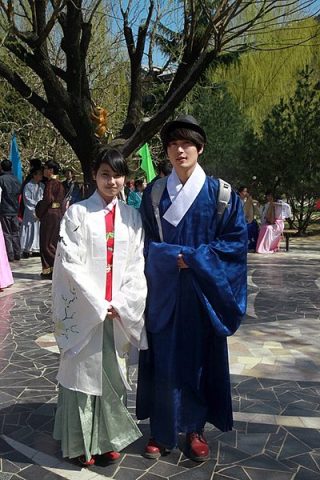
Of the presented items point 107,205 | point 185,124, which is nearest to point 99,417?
point 107,205

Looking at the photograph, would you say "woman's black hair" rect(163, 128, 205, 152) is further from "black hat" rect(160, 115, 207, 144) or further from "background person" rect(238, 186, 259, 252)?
"background person" rect(238, 186, 259, 252)

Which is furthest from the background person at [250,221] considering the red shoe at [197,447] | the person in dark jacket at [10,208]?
the red shoe at [197,447]

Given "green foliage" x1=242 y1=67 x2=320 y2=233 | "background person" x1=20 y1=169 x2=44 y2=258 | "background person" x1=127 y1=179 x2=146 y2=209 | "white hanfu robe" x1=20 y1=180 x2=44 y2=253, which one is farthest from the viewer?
"green foliage" x1=242 y1=67 x2=320 y2=233

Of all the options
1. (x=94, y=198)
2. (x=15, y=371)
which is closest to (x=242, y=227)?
(x=94, y=198)

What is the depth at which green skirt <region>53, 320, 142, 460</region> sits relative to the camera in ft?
9.18

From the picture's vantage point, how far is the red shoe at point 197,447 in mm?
2945

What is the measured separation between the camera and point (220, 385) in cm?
289

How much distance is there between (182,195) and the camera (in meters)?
2.82

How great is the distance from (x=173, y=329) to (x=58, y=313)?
61cm

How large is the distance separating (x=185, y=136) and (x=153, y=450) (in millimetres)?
1746

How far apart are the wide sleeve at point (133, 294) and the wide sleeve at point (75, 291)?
0.31 feet

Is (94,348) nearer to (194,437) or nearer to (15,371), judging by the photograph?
(194,437)

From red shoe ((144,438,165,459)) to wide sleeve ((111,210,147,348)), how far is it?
0.61 m

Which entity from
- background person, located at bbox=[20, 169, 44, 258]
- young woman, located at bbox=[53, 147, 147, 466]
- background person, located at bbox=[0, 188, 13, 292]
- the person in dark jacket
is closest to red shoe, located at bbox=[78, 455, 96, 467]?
young woman, located at bbox=[53, 147, 147, 466]
